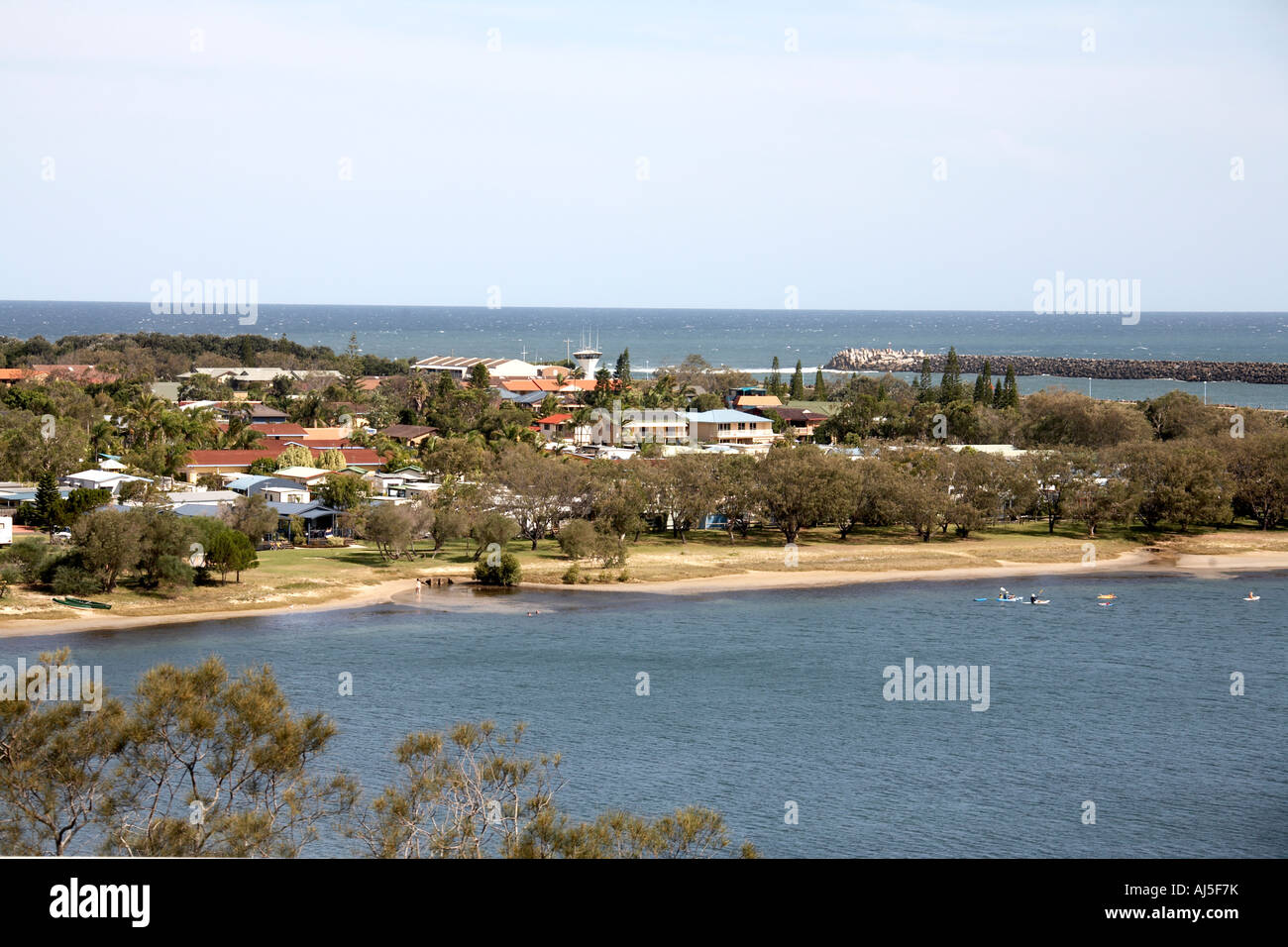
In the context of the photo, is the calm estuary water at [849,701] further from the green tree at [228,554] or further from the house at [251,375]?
the house at [251,375]

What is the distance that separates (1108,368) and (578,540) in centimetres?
9800

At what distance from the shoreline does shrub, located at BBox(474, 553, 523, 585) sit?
432 millimetres

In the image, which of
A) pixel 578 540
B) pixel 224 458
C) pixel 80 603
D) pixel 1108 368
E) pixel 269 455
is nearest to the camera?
pixel 80 603

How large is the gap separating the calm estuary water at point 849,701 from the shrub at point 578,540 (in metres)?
2.89

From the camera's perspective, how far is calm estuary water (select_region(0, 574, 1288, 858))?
67.7 feet

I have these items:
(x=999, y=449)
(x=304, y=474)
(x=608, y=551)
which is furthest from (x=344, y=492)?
(x=999, y=449)

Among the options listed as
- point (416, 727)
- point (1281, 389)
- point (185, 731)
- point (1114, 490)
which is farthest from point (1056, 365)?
point (185, 731)

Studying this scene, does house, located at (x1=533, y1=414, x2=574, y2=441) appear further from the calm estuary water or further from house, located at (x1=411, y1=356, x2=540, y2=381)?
the calm estuary water

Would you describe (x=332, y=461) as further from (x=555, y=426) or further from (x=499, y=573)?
(x=555, y=426)

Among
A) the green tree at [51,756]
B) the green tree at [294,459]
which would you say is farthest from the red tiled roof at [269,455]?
the green tree at [51,756]

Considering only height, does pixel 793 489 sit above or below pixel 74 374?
below

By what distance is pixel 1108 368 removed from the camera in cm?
12562
